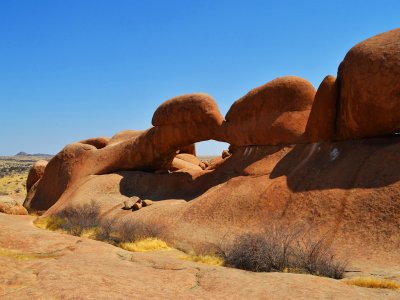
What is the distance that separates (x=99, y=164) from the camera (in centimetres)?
2050

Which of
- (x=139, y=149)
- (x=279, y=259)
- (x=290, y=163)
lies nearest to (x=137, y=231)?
(x=290, y=163)

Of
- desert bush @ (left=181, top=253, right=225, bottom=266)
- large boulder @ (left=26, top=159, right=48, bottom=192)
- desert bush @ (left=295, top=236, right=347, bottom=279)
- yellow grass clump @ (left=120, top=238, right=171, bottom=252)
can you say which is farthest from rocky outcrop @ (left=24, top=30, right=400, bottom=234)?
desert bush @ (left=181, top=253, right=225, bottom=266)

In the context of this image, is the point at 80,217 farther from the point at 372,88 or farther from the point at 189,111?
the point at 372,88

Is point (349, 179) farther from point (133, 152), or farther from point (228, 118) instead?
point (133, 152)

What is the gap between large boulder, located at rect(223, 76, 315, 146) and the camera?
46.4 ft

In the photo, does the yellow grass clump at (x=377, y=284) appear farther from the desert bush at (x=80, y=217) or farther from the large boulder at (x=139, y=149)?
the large boulder at (x=139, y=149)

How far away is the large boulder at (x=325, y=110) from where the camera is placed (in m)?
12.9

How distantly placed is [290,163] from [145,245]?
203 inches

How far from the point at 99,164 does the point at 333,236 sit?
526 inches

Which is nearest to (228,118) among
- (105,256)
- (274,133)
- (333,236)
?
(274,133)

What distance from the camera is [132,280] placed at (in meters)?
5.55

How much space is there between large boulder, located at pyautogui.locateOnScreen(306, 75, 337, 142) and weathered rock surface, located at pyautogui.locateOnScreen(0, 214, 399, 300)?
286 inches

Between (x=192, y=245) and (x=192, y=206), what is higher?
(x=192, y=206)

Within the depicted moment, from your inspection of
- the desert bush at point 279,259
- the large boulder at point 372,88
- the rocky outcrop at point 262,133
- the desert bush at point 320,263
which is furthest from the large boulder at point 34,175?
the desert bush at point 320,263
